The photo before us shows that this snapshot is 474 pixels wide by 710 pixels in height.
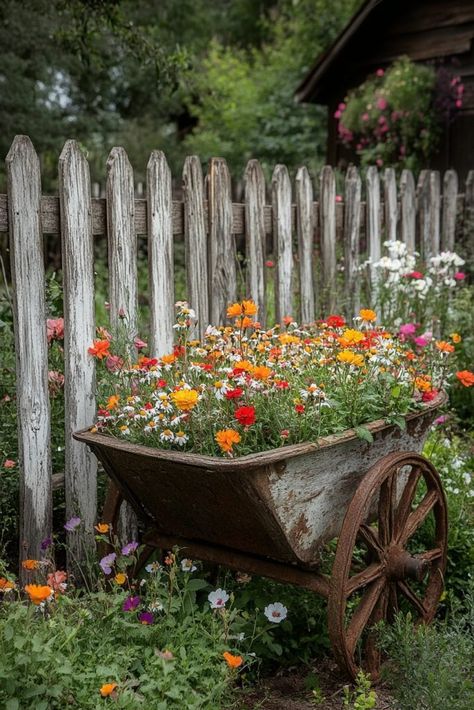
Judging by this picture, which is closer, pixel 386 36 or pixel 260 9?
pixel 386 36

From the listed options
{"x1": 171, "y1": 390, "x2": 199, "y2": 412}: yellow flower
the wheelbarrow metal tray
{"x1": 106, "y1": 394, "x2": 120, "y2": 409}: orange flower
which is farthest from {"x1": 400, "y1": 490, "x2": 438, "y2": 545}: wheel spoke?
{"x1": 106, "y1": 394, "x2": 120, "y2": 409}: orange flower

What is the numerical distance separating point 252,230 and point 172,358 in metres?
1.45

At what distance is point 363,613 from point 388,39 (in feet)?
31.3

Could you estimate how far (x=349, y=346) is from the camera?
307 centimetres

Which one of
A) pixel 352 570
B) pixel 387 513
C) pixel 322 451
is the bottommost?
pixel 352 570

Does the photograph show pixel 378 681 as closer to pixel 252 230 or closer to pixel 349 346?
pixel 349 346

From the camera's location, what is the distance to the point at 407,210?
5.73 metres

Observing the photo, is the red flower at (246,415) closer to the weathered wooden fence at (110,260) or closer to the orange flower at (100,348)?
the orange flower at (100,348)

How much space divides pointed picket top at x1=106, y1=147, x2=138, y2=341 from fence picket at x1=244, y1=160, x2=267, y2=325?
852mm

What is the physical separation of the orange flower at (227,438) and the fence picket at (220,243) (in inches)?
63.2

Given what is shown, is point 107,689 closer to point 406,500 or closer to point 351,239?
point 406,500

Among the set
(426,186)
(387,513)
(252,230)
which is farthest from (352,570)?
(426,186)

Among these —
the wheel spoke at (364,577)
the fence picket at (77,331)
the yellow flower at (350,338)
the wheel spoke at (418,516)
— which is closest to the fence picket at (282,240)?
the fence picket at (77,331)

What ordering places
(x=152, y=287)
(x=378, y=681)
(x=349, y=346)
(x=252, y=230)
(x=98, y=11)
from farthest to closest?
(x=98, y=11), (x=252, y=230), (x=152, y=287), (x=349, y=346), (x=378, y=681)
